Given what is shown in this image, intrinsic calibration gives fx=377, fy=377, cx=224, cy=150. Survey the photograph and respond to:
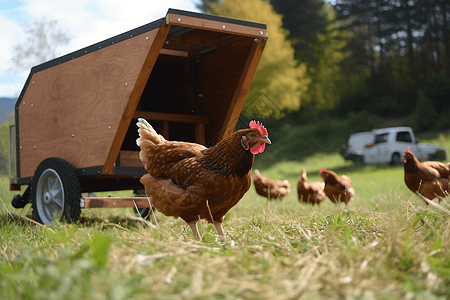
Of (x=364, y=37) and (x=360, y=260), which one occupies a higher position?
(x=364, y=37)

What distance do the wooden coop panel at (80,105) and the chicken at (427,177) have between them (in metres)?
3.36

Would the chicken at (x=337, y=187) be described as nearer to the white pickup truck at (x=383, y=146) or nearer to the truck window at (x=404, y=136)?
the white pickup truck at (x=383, y=146)

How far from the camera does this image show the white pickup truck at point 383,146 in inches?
565

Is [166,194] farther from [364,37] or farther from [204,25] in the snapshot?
[364,37]

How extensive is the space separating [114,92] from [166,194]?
51.9 inches

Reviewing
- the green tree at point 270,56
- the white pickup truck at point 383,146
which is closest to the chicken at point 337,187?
the white pickup truck at point 383,146

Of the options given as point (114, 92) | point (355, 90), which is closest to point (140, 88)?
point (114, 92)

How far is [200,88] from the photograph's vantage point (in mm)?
4500

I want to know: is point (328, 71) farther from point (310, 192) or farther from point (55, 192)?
point (55, 192)

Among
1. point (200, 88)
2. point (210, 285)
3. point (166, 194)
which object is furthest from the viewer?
point (200, 88)

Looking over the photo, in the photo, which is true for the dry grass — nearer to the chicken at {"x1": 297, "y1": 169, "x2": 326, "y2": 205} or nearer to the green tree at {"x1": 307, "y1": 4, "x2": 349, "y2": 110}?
the chicken at {"x1": 297, "y1": 169, "x2": 326, "y2": 205}

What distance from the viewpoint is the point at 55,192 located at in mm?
4066

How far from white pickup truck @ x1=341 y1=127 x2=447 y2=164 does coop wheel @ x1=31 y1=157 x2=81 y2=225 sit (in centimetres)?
1259

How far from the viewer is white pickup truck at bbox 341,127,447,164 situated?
14.4 m
